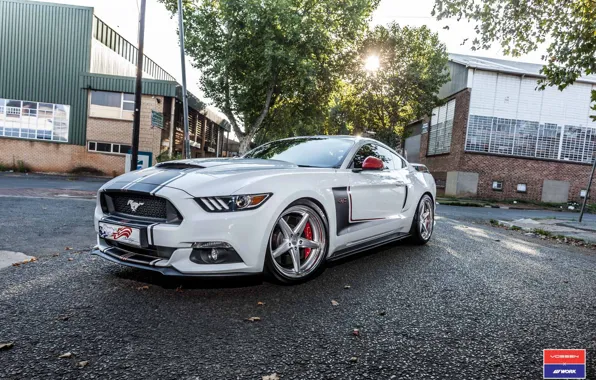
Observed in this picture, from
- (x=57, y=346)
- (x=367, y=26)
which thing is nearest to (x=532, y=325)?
(x=57, y=346)

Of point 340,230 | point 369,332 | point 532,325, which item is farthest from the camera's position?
point 340,230

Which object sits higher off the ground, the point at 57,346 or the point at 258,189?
the point at 258,189

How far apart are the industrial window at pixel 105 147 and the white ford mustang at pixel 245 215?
2421 cm

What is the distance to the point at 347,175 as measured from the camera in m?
4.12

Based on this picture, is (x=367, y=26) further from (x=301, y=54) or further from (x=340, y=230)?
(x=340, y=230)

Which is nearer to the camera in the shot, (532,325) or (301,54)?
(532,325)

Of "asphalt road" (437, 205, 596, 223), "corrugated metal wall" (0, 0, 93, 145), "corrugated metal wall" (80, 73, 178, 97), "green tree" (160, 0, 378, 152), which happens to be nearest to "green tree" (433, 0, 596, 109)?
"asphalt road" (437, 205, 596, 223)

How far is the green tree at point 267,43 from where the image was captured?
2236 cm

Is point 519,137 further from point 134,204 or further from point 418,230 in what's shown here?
point 134,204

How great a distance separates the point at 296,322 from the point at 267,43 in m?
21.7

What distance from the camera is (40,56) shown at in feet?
86.6

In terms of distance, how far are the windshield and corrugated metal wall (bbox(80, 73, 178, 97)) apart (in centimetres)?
2254

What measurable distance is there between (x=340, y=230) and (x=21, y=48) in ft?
101

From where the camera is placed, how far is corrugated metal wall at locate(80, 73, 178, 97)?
25516 millimetres
